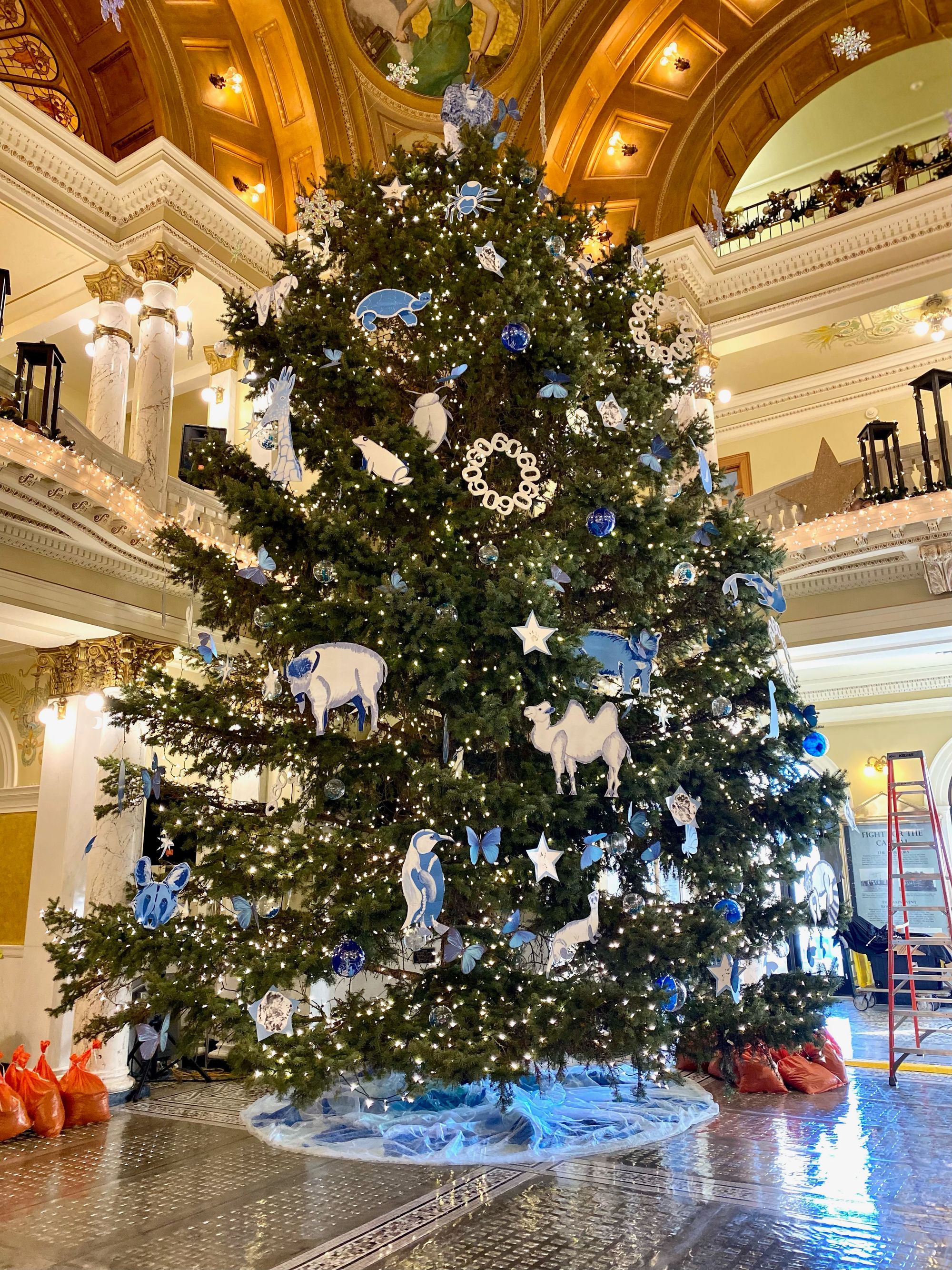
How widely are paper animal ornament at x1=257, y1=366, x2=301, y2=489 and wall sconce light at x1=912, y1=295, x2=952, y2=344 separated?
1151cm

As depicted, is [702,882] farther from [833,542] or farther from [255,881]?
Result: [833,542]

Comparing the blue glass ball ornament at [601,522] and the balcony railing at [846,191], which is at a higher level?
the balcony railing at [846,191]

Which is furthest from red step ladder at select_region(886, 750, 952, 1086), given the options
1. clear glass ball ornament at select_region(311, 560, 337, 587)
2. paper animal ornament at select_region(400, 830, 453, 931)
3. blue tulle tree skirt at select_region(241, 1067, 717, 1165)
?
clear glass ball ornament at select_region(311, 560, 337, 587)

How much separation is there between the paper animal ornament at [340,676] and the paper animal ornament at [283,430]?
1.16 meters

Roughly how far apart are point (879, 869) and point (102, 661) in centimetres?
1282

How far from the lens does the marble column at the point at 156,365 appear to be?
995 cm

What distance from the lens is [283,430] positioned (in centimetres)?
556

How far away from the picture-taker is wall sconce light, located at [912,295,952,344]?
537 inches

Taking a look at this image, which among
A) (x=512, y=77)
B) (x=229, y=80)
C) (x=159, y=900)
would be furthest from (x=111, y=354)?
(x=159, y=900)

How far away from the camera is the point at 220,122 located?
11.6 m

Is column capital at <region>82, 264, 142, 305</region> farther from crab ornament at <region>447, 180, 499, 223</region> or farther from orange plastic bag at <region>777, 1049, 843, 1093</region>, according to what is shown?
orange plastic bag at <region>777, 1049, 843, 1093</region>

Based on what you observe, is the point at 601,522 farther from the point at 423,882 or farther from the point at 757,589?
the point at 423,882

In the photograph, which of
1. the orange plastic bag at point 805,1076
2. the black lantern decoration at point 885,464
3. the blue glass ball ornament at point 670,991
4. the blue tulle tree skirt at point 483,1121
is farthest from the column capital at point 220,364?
A: the orange plastic bag at point 805,1076

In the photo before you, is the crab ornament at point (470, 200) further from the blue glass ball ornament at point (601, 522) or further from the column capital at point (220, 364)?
the column capital at point (220, 364)
